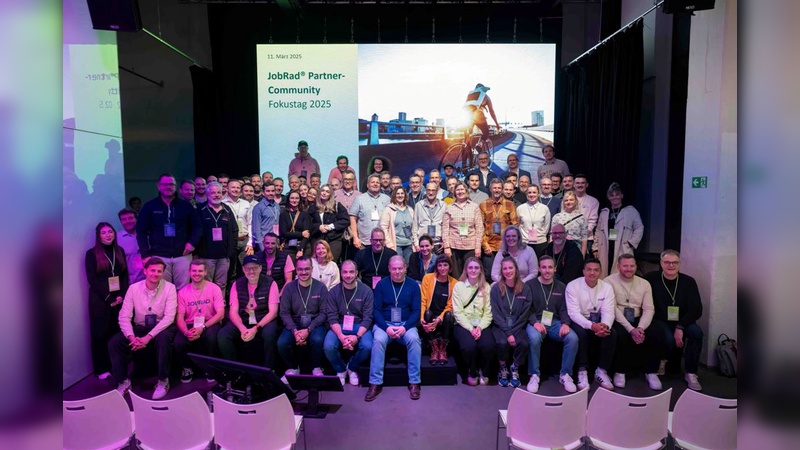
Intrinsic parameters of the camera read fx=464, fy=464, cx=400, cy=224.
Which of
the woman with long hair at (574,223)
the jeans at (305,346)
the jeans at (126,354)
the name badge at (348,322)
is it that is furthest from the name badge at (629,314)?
the jeans at (126,354)

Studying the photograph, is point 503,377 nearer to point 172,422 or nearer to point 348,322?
point 348,322

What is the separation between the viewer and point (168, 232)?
15.6 feet

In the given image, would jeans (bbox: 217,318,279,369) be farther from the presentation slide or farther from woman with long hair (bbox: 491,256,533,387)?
the presentation slide

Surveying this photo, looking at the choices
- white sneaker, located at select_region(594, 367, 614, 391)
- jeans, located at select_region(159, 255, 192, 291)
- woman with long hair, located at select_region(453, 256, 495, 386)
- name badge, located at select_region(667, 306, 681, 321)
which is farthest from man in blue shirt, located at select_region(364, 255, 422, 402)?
name badge, located at select_region(667, 306, 681, 321)

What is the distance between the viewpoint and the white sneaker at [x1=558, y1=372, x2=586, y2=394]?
156 inches

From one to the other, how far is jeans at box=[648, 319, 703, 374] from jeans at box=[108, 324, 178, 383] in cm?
431

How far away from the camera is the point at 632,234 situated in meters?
5.21

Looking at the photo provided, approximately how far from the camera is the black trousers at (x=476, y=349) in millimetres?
4074

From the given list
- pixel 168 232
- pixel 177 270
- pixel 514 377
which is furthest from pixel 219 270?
pixel 514 377

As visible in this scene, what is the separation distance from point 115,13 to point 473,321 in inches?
165

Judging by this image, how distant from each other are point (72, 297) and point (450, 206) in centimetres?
365

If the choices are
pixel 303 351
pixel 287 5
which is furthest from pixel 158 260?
pixel 287 5

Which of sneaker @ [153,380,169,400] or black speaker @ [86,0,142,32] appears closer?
sneaker @ [153,380,169,400]

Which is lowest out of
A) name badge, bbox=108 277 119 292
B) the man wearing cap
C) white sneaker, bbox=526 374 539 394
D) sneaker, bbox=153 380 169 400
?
sneaker, bbox=153 380 169 400
